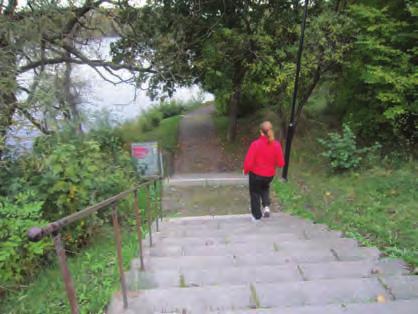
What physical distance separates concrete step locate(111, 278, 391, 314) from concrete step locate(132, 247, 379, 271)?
652 mm

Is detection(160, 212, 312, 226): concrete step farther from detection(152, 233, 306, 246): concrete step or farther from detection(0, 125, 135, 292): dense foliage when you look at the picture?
detection(0, 125, 135, 292): dense foliage

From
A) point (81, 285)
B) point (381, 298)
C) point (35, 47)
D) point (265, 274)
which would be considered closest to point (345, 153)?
point (265, 274)

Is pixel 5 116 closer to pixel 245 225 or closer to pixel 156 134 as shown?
pixel 245 225

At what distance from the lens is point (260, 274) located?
2934mm

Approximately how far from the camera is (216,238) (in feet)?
14.6

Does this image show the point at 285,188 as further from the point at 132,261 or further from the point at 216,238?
the point at 132,261

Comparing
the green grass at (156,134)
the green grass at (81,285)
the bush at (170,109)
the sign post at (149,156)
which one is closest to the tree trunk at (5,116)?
the green grass at (81,285)

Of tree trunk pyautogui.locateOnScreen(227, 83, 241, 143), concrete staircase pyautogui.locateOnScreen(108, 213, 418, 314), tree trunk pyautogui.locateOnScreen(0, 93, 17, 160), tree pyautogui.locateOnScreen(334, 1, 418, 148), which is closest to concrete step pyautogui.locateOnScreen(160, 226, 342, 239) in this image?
concrete staircase pyautogui.locateOnScreen(108, 213, 418, 314)

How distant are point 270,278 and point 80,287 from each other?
1.55 metres

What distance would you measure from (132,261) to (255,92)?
29.9 ft

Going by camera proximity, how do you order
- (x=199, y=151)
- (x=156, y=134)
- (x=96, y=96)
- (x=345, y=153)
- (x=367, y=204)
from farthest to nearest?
1. (x=96, y=96)
2. (x=156, y=134)
3. (x=199, y=151)
4. (x=345, y=153)
5. (x=367, y=204)

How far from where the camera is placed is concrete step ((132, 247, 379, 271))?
10.8 feet

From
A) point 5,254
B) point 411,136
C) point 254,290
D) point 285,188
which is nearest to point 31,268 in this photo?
point 5,254

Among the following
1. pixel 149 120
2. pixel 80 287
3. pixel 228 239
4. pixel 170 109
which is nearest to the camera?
pixel 80 287
